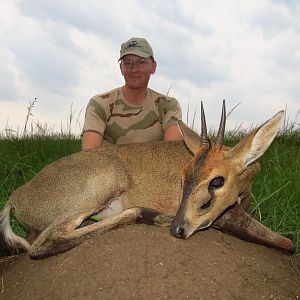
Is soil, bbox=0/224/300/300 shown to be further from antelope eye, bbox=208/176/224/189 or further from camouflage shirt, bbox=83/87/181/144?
camouflage shirt, bbox=83/87/181/144

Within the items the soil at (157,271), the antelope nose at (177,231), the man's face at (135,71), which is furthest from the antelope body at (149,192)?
the man's face at (135,71)

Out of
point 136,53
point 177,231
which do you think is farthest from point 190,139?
point 136,53

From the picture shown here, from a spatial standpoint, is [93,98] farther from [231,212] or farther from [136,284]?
[136,284]

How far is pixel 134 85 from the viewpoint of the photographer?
889cm

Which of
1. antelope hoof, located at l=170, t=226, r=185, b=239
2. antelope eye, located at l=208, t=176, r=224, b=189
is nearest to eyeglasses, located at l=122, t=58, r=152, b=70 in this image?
antelope eye, located at l=208, t=176, r=224, b=189

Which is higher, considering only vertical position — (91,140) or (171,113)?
(171,113)

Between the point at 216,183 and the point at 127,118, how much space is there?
3639 millimetres

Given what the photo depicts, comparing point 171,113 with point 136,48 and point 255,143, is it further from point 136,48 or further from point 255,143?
point 255,143

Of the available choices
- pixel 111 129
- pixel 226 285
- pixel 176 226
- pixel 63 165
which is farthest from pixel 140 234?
pixel 111 129

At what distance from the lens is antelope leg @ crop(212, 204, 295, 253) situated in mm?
6129

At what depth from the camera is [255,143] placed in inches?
224

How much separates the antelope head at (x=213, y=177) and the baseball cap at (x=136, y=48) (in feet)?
10.7

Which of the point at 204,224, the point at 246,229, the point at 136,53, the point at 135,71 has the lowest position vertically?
the point at 246,229

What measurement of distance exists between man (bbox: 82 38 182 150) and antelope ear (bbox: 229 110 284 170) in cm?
303
